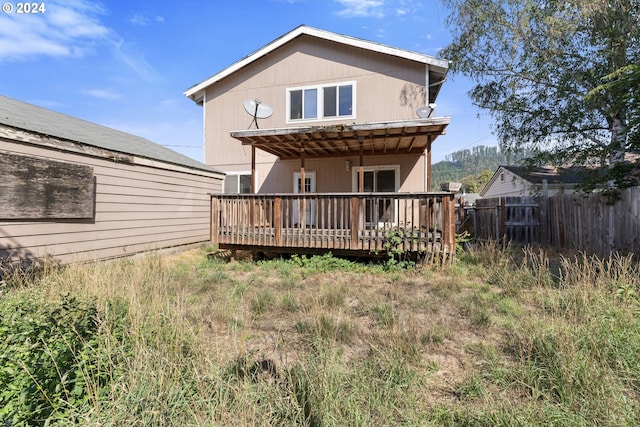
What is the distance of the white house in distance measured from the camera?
8945 millimetres

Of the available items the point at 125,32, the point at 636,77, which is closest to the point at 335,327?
the point at 636,77

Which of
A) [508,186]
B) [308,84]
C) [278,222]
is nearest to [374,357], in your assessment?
[278,222]

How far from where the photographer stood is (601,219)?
6.45m

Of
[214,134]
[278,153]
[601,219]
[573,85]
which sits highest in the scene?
[573,85]

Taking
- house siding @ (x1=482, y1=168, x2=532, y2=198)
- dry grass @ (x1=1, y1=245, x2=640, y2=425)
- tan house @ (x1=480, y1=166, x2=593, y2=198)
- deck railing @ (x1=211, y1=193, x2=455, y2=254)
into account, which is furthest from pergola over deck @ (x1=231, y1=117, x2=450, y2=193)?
house siding @ (x1=482, y1=168, x2=532, y2=198)

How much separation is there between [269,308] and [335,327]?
1177mm

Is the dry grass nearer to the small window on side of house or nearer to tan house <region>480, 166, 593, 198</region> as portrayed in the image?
the small window on side of house

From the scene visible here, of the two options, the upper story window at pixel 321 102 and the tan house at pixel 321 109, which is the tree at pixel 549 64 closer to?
the tan house at pixel 321 109

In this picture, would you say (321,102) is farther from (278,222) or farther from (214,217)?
(214,217)

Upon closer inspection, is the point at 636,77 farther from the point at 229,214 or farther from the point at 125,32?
the point at 125,32

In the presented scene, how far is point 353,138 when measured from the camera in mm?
7285

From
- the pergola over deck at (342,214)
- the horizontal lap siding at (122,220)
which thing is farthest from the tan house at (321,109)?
the horizontal lap siding at (122,220)

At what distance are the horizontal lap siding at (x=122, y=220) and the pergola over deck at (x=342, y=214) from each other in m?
2.29

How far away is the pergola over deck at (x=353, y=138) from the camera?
21.2 ft
